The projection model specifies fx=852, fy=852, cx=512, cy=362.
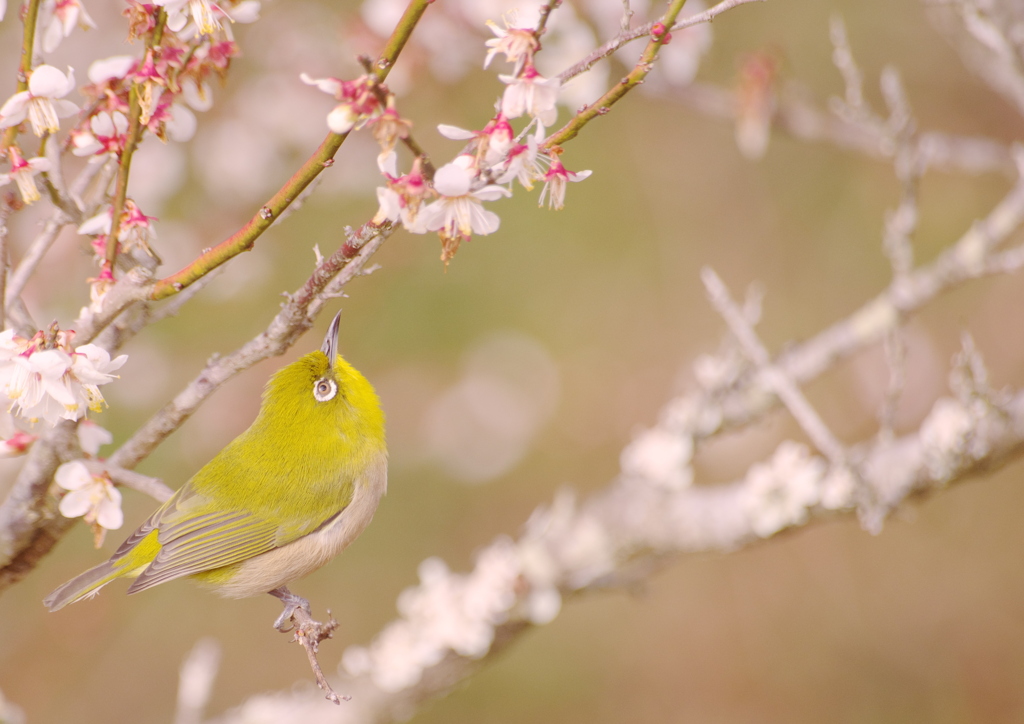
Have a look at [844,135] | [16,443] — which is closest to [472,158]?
[16,443]

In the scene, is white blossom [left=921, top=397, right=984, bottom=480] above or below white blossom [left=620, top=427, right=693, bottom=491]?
above

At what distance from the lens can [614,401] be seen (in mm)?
6770

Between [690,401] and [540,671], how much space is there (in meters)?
3.44

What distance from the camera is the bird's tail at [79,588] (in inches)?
84.8

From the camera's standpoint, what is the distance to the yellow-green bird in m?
2.28

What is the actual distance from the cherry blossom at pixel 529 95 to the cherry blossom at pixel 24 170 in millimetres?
935

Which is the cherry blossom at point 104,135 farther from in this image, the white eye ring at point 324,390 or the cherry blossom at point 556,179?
the cherry blossom at point 556,179

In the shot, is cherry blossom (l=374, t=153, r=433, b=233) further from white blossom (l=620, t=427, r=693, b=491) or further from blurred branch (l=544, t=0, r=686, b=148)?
white blossom (l=620, t=427, r=693, b=491)

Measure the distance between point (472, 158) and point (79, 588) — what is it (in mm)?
1564

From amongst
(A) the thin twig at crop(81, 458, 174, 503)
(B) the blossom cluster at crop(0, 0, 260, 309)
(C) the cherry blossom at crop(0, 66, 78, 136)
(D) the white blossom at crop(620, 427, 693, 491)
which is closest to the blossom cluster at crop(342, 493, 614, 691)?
(D) the white blossom at crop(620, 427, 693, 491)

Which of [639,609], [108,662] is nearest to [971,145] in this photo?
[639,609]

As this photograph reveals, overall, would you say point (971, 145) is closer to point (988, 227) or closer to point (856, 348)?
point (988, 227)

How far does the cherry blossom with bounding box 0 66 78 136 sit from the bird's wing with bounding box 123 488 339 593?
104cm

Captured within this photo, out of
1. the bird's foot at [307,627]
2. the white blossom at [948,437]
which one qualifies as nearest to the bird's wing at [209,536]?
the bird's foot at [307,627]
